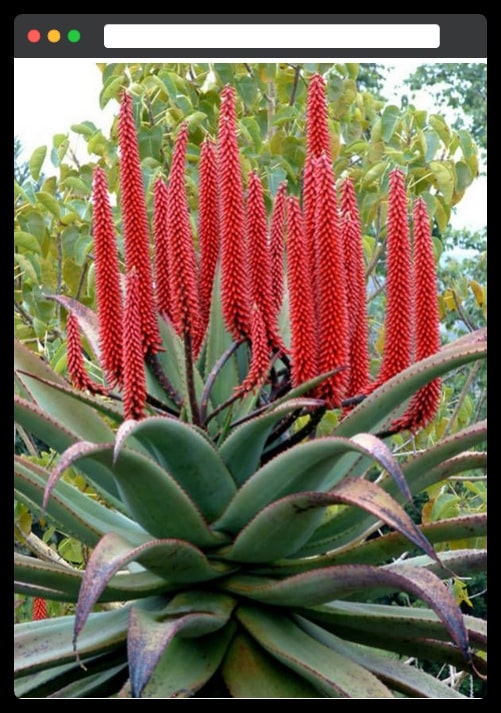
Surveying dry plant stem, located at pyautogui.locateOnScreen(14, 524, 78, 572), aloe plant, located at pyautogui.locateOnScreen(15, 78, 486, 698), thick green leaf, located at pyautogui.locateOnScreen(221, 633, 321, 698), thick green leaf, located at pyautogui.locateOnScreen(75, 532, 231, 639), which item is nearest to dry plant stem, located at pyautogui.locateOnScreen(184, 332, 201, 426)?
aloe plant, located at pyautogui.locateOnScreen(15, 78, 486, 698)

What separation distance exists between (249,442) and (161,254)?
298mm

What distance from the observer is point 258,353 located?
134 cm

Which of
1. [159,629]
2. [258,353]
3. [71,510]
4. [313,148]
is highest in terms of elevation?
[313,148]

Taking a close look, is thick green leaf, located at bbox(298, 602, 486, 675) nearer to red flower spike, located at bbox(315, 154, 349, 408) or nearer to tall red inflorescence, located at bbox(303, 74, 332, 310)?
red flower spike, located at bbox(315, 154, 349, 408)

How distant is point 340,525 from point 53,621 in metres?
0.44

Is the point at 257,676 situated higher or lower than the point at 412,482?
lower

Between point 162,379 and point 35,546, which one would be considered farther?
point 35,546

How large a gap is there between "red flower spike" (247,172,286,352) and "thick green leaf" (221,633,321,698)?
40cm

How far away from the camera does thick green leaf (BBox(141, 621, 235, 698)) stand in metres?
1.25

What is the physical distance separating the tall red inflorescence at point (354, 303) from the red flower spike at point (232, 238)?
0.15 m

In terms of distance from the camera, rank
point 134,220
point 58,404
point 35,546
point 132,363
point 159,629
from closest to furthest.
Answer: point 159,629 < point 132,363 < point 134,220 < point 58,404 < point 35,546

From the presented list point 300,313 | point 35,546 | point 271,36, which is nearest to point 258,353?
point 300,313

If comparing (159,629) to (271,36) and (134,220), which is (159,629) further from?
(271,36)
